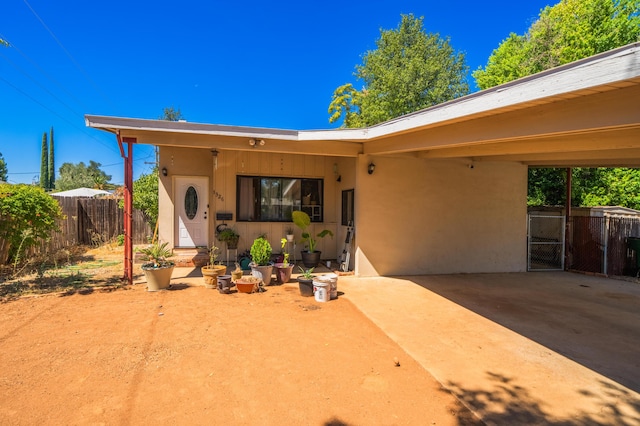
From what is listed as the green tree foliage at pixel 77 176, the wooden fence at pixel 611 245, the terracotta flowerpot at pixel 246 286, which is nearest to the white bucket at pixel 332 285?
the terracotta flowerpot at pixel 246 286

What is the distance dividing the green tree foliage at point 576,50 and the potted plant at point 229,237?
11.5 m

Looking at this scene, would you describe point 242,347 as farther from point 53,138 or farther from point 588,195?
point 53,138

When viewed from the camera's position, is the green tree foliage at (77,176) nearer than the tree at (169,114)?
No

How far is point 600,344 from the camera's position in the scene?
3.99 meters

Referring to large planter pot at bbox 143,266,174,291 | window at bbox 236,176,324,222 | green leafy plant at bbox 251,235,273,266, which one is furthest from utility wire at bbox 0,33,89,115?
green leafy plant at bbox 251,235,273,266

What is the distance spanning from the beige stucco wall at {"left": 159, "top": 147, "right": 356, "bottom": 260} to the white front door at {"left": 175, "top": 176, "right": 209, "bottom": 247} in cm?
16

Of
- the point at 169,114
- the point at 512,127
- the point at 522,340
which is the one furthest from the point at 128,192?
the point at 169,114

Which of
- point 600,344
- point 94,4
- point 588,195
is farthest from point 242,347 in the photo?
point 588,195

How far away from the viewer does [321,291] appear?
5.50 metres

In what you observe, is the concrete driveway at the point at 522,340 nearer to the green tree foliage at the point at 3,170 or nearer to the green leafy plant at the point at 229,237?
the green leafy plant at the point at 229,237

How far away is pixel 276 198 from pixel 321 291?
12.2 ft

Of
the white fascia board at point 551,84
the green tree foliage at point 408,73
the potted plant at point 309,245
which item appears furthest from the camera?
the green tree foliage at point 408,73

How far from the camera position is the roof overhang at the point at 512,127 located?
111 inches

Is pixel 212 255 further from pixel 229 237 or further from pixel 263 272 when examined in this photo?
pixel 263 272
